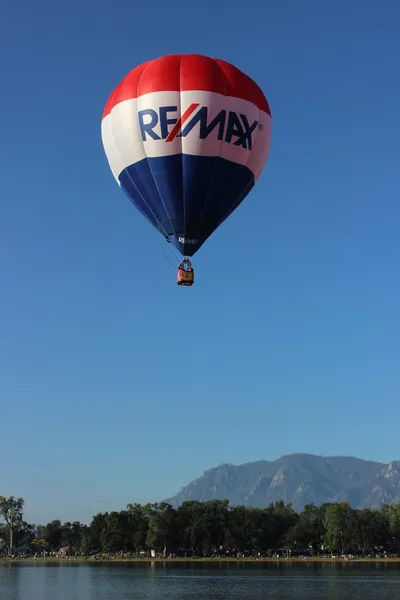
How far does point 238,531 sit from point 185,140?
97.5m

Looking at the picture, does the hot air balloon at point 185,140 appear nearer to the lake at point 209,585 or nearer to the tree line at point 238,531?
the lake at point 209,585

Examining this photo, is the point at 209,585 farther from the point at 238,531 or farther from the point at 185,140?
the point at 185,140

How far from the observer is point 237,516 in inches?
4924

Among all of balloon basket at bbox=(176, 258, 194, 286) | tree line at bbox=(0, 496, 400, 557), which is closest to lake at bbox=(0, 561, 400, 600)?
tree line at bbox=(0, 496, 400, 557)

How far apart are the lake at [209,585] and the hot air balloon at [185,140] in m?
37.6

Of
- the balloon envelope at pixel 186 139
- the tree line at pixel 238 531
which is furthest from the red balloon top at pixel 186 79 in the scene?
the tree line at pixel 238 531

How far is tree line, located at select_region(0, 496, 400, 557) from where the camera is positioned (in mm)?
120250

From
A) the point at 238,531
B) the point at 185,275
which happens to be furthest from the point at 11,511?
the point at 185,275

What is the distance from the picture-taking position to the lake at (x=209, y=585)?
63469 mm

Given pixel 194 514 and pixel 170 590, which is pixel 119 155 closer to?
pixel 170 590

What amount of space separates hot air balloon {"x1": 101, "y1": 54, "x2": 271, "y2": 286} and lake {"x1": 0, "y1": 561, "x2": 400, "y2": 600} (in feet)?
123

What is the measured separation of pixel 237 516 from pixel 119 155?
98.6m

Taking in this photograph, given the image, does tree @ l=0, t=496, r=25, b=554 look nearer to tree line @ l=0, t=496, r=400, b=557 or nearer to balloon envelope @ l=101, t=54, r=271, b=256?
tree line @ l=0, t=496, r=400, b=557

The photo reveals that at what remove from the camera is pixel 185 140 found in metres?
34.9
